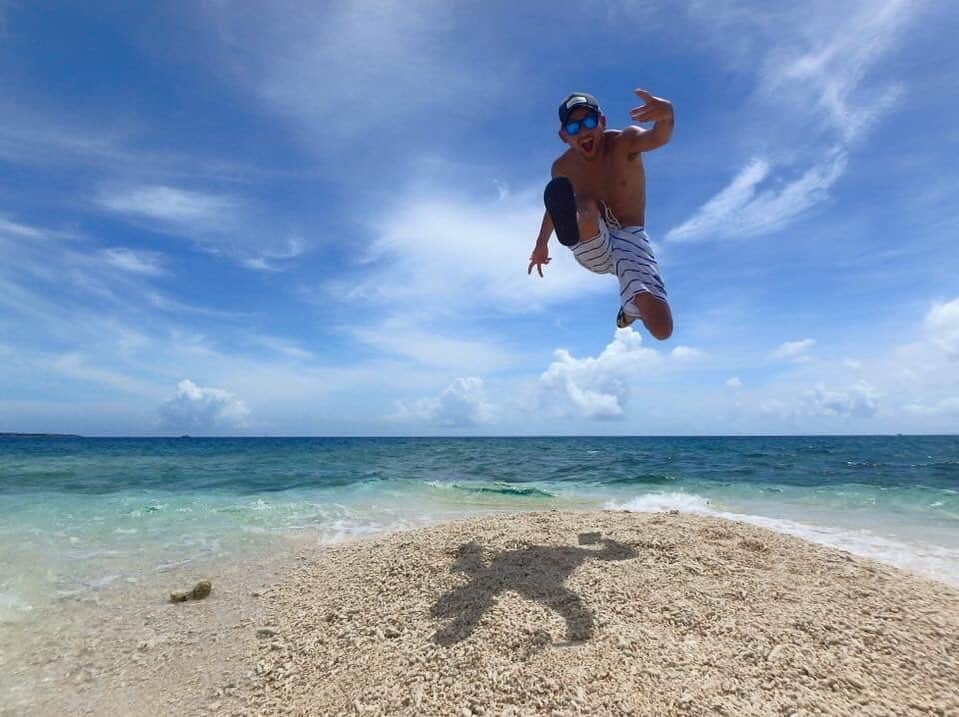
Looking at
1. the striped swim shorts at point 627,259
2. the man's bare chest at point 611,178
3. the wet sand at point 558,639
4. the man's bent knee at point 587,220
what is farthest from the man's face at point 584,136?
the wet sand at point 558,639

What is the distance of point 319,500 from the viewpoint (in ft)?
45.0

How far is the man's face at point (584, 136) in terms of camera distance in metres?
4.72

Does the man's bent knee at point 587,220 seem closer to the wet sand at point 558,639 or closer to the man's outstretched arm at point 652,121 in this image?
the man's outstretched arm at point 652,121

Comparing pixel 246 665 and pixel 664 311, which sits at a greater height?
pixel 664 311

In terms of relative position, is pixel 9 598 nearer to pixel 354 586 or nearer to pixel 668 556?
pixel 354 586

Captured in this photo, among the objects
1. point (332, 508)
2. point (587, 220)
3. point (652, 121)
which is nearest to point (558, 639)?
point (587, 220)

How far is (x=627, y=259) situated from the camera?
4781 millimetres

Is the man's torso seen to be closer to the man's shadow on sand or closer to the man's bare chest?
the man's bare chest

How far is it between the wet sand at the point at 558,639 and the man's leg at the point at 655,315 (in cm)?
225

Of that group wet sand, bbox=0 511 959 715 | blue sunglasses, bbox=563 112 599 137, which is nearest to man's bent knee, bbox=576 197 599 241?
blue sunglasses, bbox=563 112 599 137

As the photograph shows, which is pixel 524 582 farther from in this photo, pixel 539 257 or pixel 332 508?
pixel 332 508

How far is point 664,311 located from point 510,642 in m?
2.97

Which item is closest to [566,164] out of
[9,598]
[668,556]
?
[668,556]

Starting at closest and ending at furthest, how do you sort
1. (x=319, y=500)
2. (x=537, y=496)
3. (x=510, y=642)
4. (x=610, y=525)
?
(x=510, y=642) < (x=610, y=525) < (x=319, y=500) < (x=537, y=496)
